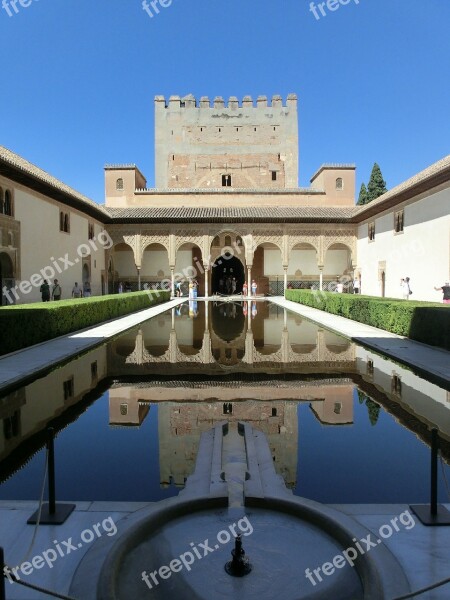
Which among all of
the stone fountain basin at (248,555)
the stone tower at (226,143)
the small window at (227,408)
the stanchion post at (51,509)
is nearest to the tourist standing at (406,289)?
the small window at (227,408)

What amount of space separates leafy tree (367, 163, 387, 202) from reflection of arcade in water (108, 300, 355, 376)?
1225 inches

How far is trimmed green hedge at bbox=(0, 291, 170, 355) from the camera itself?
8516 mm

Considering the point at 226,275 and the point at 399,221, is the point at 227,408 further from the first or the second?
the point at 226,275

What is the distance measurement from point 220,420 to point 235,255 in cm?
2575

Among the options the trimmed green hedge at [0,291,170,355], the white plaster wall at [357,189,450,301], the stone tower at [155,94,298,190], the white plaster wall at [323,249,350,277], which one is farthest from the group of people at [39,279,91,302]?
the stone tower at [155,94,298,190]

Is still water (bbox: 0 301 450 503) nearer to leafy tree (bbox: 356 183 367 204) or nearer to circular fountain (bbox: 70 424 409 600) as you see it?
circular fountain (bbox: 70 424 409 600)

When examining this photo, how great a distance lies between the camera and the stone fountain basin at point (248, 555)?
2174 mm

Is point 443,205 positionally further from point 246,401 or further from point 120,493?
point 120,493

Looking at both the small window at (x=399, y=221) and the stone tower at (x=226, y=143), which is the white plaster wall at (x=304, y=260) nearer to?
the stone tower at (x=226, y=143)

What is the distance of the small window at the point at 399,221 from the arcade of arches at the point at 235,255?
716 centimetres

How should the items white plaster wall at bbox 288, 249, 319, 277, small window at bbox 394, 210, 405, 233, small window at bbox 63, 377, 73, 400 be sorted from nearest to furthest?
small window at bbox 63, 377, 73, 400 → small window at bbox 394, 210, 405, 233 → white plaster wall at bbox 288, 249, 319, 277

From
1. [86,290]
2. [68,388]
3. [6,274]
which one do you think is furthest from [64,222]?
[68,388]

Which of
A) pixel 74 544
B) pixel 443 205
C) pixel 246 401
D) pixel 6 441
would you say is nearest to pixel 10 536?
pixel 74 544

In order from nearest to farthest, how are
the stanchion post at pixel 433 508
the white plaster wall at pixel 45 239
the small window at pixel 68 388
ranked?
1. the stanchion post at pixel 433 508
2. the small window at pixel 68 388
3. the white plaster wall at pixel 45 239
